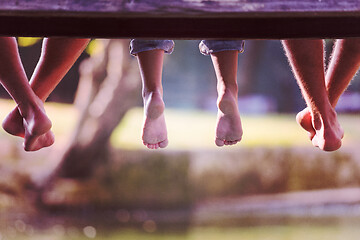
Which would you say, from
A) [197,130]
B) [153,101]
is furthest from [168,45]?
[197,130]

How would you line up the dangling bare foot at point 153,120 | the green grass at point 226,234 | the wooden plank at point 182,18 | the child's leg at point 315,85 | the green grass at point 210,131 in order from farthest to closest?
the green grass at point 210,131, the green grass at point 226,234, the dangling bare foot at point 153,120, the child's leg at point 315,85, the wooden plank at point 182,18

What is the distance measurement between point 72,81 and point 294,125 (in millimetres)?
3498

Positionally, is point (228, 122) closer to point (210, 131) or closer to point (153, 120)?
point (153, 120)

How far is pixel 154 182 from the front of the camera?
6.71 meters

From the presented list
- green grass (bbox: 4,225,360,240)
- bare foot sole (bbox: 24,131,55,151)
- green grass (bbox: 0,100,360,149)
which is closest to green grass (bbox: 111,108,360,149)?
green grass (bbox: 0,100,360,149)

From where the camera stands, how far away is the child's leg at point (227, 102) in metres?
1.94

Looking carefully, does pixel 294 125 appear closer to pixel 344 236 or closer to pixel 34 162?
pixel 344 236

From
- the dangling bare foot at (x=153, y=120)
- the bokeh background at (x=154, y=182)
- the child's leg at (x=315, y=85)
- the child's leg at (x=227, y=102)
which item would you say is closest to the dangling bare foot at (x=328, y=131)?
the child's leg at (x=315, y=85)

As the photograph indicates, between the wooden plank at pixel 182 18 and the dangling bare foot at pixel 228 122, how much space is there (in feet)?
2.28

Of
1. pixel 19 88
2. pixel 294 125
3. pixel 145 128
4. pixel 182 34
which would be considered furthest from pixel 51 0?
pixel 294 125

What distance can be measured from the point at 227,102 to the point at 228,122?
71 millimetres

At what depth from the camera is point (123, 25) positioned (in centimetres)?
123

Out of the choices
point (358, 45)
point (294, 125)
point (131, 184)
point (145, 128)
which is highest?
point (294, 125)

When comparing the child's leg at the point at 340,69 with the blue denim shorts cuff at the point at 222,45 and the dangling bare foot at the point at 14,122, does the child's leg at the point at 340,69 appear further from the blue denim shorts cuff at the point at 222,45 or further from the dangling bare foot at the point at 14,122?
the dangling bare foot at the point at 14,122
